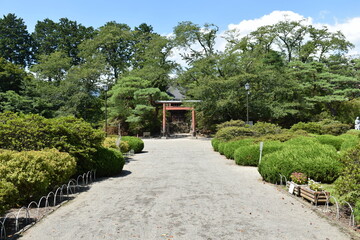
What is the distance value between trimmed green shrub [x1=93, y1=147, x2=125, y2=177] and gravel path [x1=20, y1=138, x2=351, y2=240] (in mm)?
1290

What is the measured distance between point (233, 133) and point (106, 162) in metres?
11.0

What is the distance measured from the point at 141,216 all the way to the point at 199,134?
35072 mm

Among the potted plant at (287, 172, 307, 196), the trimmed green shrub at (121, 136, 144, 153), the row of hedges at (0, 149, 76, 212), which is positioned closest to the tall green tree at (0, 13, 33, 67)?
the trimmed green shrub at (121, 136, 144, 153)

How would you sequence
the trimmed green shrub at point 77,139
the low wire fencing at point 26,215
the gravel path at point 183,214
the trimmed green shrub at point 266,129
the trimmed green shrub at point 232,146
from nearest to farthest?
the gravel path at point 183,214
the low wire fencing at point 26,215
the trimmed green shrub at point 77,139
the trimmed green shrub at point 232,146
the trimmed green shrub at point 266,129

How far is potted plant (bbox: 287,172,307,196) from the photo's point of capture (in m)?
8.49

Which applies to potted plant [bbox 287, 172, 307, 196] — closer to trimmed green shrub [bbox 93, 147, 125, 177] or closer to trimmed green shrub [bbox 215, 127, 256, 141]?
trimmed green shrub [bbox 93, 147, 125, 177]

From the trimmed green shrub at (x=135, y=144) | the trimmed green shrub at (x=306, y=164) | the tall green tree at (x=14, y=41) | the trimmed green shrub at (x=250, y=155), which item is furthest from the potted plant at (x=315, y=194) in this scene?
the tall green tree at (x=14, y=41)

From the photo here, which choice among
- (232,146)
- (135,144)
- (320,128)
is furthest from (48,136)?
(320,128)

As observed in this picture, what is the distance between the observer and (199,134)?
136 ft

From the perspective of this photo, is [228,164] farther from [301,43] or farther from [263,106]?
[301,43]

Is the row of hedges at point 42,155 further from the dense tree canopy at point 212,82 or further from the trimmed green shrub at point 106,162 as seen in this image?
the dense tree canopy at point 212,82

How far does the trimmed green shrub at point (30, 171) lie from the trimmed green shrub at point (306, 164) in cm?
709

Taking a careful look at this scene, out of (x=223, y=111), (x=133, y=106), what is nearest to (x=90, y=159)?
(x=223, y=111)

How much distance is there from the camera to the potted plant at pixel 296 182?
8.49m
